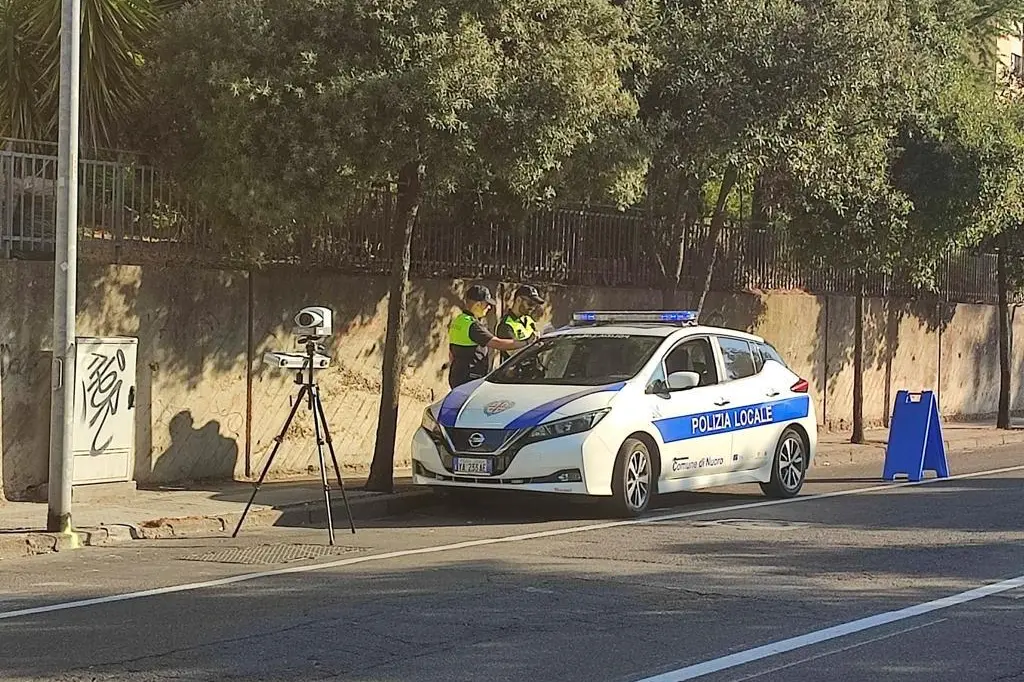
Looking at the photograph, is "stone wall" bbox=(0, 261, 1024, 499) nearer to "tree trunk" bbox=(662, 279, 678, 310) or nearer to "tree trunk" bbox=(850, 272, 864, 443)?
"tree trunk" bbox=(662, 279, 678, 310)

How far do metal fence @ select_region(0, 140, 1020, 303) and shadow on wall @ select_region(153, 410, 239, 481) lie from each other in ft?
5.48

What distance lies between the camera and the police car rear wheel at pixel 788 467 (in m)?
14.5

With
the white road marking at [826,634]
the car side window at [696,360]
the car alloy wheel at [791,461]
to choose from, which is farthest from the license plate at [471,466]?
the white road marking at [826,634]

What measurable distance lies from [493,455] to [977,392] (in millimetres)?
17983

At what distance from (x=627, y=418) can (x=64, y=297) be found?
15.7 feet

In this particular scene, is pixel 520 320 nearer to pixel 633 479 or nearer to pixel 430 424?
pixel 430 424

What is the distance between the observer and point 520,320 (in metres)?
15.6

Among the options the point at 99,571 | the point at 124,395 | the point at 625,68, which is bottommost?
the point at 99,571

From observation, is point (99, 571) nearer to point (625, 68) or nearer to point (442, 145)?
point (442, 145)

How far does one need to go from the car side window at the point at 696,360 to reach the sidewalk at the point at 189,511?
270 centimetres

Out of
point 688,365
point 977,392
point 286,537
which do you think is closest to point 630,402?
point 688,365

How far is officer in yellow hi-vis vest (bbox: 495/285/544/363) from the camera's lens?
15.4 meters

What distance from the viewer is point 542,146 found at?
13.0 metres

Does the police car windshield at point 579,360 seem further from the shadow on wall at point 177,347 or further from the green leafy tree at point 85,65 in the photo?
the green leafy tree at point 85,65
